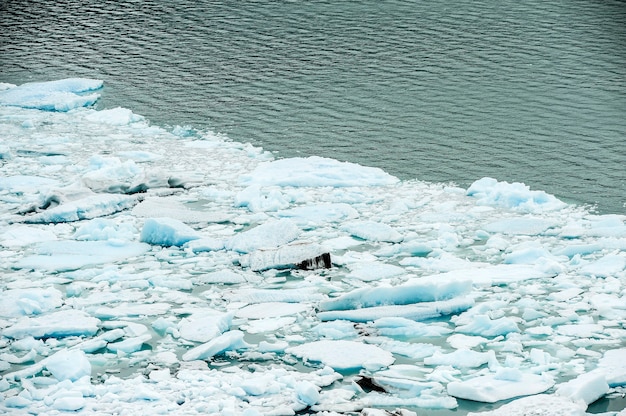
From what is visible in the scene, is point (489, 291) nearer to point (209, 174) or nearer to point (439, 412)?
point (439, 412)

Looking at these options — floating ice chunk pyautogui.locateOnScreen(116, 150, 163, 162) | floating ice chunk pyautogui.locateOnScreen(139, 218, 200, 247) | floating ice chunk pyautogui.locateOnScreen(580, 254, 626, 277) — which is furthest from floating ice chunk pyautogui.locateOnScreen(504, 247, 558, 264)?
floating ice chunk pyautogui.locateOnScreen(116, 150, 163, 162)

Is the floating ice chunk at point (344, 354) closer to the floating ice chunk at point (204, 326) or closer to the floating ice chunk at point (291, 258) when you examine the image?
the floating ice chunk at point (204, 326)

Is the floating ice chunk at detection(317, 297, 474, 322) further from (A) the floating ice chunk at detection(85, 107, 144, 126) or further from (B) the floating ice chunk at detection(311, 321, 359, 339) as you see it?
(A) the floating ice chunk at detection(85, 107, 144, 126)

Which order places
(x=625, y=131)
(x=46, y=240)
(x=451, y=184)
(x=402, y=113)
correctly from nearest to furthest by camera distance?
1. (x=46, y=240)
2. (x=451, y=184)
3. (x=625, y=131)
4. (x=402, y=113)

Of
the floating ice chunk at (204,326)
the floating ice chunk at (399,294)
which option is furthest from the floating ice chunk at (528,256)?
the floating ice chunk at (204,326)

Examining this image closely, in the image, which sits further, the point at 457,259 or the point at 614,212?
the point at 614,212

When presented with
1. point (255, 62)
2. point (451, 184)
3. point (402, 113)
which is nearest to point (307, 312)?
point (451, 184)

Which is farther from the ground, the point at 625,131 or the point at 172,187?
the point at 625,131
